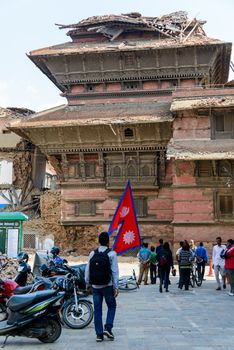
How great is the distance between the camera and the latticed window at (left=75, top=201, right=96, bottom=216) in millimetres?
28328

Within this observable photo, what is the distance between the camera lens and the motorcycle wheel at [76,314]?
8.07 metres

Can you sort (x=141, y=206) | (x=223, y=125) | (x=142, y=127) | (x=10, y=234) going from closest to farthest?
1. (x=10, y=234)
2. (x=223, y=125)
3. (x=142, y=127)
4. (x=141, y=206)

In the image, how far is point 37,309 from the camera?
6.85 meters

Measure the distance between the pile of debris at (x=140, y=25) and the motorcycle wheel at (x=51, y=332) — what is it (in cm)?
2671

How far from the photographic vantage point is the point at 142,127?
2653 centimetres

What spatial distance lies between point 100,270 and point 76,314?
1.56m

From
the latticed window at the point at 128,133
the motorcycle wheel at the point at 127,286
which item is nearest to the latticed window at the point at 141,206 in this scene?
the latticed window at the point at 128,133

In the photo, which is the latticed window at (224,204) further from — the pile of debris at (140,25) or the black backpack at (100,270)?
the black backpack at (100,270)

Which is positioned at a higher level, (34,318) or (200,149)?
(200,149)

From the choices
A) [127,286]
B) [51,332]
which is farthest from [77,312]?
[127,286]

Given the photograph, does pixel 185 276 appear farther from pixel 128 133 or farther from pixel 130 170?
pixel 128 133

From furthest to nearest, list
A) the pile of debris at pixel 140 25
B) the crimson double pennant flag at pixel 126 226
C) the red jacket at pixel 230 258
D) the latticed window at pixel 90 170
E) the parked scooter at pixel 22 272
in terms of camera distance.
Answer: the pile of debris at pixel 140 25 → the latticed window at pixel 90 170 → the crimson double pennant flag at pixel 126 226 → the red jacket at pixel 230 258 → the parked scooter at pixel 22 272

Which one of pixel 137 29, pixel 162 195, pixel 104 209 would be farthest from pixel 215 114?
pixel 137 29

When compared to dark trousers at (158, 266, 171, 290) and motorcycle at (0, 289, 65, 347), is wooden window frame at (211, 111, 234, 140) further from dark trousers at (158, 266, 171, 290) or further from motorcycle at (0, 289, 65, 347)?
motorcycle at (0, 289, 65, 347)
